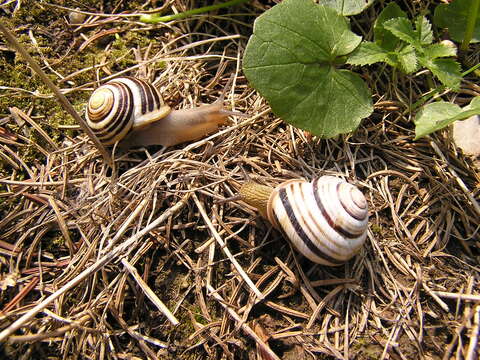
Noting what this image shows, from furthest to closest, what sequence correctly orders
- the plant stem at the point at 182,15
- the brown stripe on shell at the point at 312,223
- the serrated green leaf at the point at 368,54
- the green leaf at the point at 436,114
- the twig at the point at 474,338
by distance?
the plant stem at the point at 182,15 → the serrated green leaf at the point at 368,54 → the green leaf at the point at 436,114 → the brown stripe on shell at the point at 312,223 → the twig at the point at 474,338

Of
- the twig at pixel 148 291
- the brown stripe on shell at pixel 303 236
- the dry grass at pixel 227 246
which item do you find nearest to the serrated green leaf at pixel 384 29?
the dry grass at pixel 227 246

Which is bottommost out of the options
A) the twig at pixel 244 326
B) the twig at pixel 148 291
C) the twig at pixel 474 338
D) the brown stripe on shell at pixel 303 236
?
the twig at pixel 474 338

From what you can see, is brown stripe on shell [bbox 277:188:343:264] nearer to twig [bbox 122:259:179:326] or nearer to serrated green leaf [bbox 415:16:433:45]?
twig [bbox 122:259:179:326]

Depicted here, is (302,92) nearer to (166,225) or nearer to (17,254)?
(166,225)

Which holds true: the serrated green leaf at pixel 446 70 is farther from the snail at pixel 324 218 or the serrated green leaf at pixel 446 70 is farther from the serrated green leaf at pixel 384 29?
the snail at pixel 324 218

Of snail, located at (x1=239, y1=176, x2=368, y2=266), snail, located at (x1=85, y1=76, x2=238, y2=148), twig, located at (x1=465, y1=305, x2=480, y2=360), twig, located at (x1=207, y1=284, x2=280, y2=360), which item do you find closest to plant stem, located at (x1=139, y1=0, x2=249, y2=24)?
snail, located at (x1=85, y1=76, x2=238, y2=148)

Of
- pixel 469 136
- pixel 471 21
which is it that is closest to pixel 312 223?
pixel 469 136
